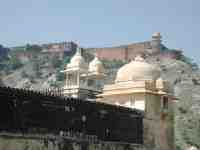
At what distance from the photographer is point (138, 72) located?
26.6 meters

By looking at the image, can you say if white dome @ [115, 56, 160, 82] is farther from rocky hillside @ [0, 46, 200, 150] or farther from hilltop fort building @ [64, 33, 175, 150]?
rocky hillside @ [0, 46, 200, 150]

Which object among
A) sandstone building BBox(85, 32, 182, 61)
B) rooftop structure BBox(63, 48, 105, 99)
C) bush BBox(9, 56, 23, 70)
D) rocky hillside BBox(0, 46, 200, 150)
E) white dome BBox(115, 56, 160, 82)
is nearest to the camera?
white dome BBox(115, 56, 160, 82)

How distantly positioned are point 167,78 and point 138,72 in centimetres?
5226

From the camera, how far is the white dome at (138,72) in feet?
87.4

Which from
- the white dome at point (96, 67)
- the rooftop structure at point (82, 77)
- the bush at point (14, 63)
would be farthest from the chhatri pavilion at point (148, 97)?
the bush at point (14, 63)

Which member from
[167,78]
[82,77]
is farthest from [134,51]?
[82,77]

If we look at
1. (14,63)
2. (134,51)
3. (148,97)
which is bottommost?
(148,97)

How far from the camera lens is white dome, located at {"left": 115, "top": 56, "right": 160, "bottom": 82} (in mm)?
26641

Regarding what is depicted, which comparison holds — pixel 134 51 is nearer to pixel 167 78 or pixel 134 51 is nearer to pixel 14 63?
pixel 167 78

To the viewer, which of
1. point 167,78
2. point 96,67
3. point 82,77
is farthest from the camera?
point 167,78

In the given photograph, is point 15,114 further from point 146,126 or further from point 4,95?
point 146,126

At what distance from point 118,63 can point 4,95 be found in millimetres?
71269

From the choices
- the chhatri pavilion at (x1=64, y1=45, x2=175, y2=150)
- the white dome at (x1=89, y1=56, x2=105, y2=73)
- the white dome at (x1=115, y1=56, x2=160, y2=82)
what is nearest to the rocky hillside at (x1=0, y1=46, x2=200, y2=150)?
the white dome at (x1=89, y1=56, x2=105, y2=73)

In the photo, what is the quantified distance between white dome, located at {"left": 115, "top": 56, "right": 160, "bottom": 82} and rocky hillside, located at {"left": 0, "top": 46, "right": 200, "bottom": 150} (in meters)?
29.6
